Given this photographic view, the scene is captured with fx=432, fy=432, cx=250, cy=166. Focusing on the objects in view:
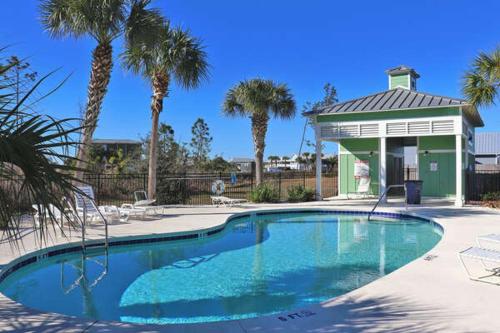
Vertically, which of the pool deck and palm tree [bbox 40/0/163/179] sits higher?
palm tree [bbox 40/0/163/179]

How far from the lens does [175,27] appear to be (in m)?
16.2

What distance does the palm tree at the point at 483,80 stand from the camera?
14703 mm

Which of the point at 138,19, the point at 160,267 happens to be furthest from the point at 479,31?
the point at 160,267

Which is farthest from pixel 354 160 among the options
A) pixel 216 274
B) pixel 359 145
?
pixel 216 274

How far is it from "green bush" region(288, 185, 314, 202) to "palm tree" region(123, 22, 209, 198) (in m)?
6.63

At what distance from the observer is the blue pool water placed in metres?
6.11

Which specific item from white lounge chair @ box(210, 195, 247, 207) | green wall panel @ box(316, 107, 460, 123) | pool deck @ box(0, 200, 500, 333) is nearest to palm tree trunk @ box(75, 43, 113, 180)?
white lounge chair @ box(210, 195, 247, 207)

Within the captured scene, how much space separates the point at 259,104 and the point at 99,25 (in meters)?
9.43

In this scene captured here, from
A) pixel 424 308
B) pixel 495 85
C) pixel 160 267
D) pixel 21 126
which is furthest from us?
pixel 495 85

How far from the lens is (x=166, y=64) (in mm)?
15844

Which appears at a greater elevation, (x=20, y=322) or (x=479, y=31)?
(x=479, y=31)

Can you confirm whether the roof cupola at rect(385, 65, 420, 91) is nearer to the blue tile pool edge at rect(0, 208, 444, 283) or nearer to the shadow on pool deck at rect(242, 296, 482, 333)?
the blue tile pool edge at rect(0, 208, 444, 283)

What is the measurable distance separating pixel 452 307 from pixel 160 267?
17.8ft

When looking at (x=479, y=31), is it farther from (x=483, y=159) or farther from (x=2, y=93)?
(x=483, y=159)
